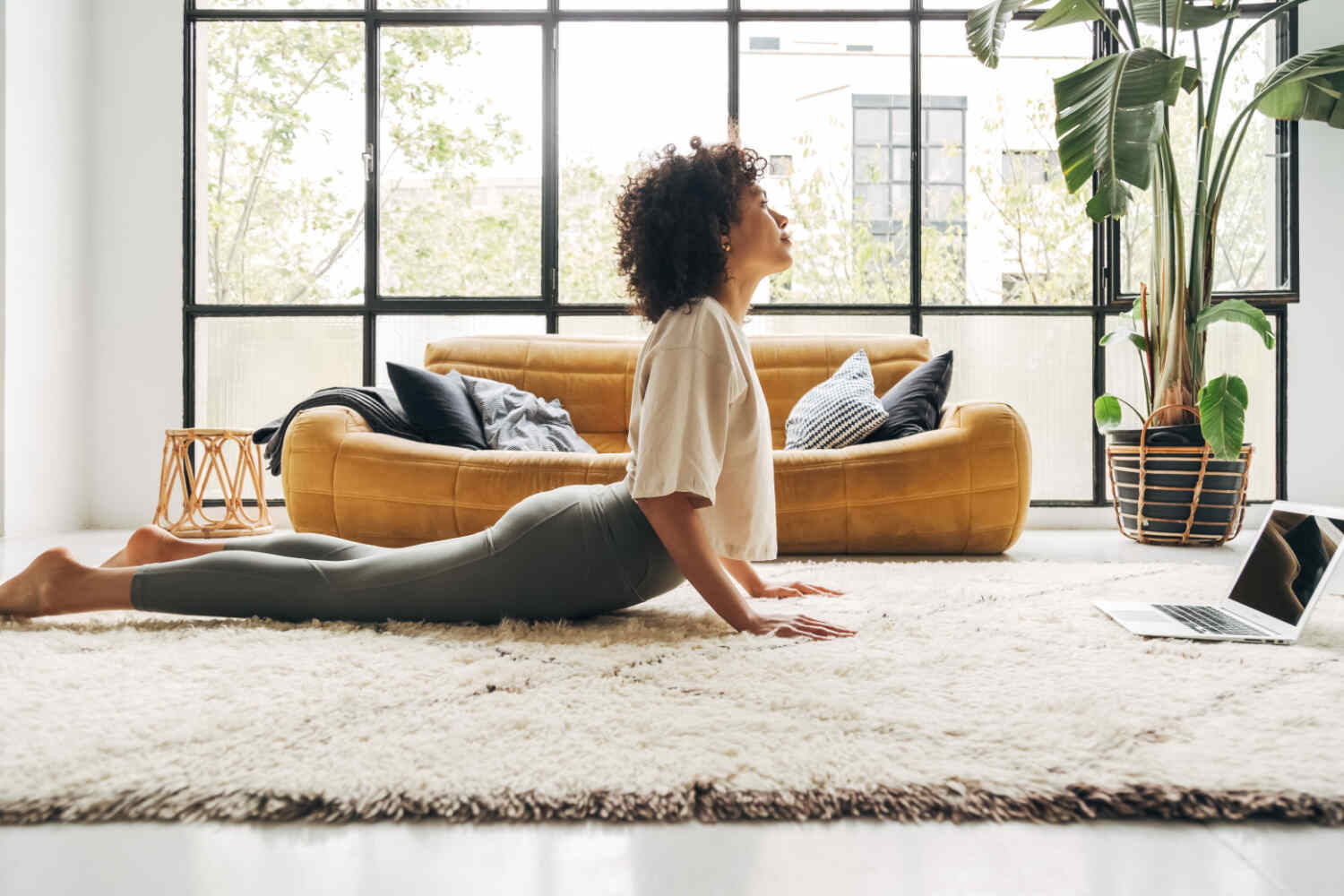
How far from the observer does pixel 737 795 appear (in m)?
0.89

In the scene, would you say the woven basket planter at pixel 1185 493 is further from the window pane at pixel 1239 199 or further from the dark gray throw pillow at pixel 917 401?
the window pane at pixel 1239 199

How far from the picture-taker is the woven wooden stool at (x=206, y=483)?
3.99 m

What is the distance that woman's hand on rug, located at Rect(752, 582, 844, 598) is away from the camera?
75.6 inches

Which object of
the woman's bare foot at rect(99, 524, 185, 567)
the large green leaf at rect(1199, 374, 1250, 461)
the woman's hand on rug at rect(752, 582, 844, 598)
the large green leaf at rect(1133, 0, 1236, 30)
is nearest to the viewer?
the woman's bare foot at rect(99, 524, 185, 567)

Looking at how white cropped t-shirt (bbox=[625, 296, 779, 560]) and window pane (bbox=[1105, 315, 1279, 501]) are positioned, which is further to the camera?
window pane (bbox=[1105, 315, 1279, 501])

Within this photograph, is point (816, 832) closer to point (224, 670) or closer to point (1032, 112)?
point (224, 670)

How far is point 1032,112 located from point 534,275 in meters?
2.67

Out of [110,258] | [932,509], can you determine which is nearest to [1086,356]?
[932,509]

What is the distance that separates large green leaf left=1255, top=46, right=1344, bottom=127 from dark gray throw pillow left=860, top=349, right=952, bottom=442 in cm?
177

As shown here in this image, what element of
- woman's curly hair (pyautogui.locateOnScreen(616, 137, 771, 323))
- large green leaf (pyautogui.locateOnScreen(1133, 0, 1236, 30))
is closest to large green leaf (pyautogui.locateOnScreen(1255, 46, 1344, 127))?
large green leaf (pyautogui.locateOnScreen(1133, 0, 1236, 30))

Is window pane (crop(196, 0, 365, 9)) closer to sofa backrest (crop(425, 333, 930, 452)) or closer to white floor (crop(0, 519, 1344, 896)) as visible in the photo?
sofa backrest (crop(425, 333, 930, 452))

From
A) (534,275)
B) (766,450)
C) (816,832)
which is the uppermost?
(534,275)

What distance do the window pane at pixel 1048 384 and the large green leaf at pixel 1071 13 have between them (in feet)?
4.51

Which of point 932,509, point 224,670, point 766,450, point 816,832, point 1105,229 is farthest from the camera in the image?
point 1105,229
